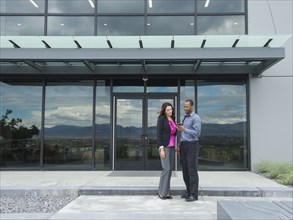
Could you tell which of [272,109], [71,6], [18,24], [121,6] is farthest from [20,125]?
[272,109]

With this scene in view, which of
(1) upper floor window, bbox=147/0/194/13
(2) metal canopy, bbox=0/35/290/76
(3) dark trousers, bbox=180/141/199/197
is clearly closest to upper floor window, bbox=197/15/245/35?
(1) upper floor window, bbox=147/0/194/13

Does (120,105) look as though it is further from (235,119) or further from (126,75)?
(235,119)

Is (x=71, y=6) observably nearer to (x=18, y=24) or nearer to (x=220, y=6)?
(x=18, y=24)

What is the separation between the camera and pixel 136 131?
10992 millimetres

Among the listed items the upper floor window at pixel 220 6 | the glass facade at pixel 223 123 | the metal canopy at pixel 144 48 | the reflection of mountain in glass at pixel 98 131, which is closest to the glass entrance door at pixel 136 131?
the reflection of mountain in glass at pixel 98 131

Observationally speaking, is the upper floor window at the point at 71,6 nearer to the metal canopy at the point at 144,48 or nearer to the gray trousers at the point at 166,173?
the metal canopy at the point at 144,48

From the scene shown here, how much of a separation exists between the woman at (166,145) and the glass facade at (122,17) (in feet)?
15.4

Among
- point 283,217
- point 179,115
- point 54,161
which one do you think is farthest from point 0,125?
point 283,217

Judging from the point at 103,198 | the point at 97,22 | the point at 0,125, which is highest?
the point at 97,22

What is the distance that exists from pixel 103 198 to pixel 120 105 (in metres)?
4.39

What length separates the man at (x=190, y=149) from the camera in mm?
6719

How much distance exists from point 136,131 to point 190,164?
4402mm

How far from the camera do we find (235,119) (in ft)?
35.8

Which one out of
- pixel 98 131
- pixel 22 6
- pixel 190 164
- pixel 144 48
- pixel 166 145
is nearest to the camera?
pixel 190 164
